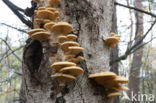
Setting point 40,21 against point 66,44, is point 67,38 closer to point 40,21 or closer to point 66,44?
point 66,44

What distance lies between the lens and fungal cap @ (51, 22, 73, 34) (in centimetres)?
176

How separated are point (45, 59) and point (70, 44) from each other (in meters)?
0.35

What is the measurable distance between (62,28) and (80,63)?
0.45 metres

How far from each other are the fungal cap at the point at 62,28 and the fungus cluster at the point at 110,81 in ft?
1.92

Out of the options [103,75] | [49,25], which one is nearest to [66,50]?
[49,25]

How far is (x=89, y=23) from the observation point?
2.01 m

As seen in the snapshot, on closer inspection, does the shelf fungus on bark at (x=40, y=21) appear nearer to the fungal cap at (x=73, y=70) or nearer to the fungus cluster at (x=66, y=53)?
the fungus cluster at (x=66, y=53)

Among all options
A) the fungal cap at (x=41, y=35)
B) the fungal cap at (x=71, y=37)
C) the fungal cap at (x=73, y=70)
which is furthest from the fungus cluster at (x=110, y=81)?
the fungal cap at (x=41, y=35)

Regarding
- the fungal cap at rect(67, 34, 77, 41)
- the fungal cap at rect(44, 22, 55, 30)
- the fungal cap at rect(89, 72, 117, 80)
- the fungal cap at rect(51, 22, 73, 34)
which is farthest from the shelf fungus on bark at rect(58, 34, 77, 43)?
the fungal cap at rect(89, 72, 117, 80)

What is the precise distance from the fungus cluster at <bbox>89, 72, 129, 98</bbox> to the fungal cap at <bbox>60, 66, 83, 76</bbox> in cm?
16

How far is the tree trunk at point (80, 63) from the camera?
1733 mm

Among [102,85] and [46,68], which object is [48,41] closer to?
[46,68]

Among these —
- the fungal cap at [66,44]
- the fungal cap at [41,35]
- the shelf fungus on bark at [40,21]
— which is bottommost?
the fungal cap at [66,44]

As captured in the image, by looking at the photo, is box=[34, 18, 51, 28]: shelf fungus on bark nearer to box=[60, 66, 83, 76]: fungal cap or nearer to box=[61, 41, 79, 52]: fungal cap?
box=[61, 41, 79, 52]: fungal cap
